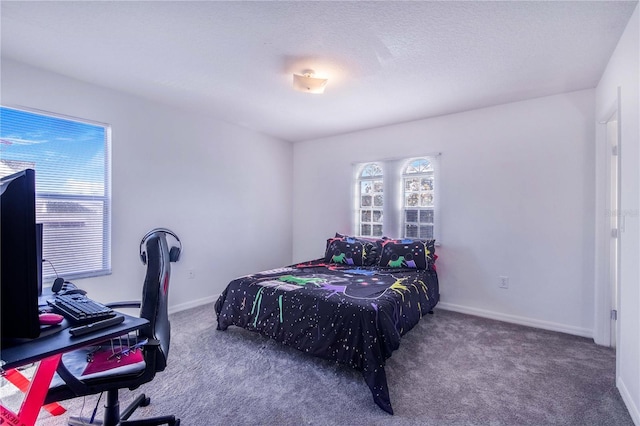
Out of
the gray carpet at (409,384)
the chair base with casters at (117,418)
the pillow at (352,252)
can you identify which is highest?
the pillow at (352,252)

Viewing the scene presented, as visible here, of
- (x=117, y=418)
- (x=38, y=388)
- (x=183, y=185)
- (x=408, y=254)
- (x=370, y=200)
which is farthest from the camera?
(x=370, y=200)

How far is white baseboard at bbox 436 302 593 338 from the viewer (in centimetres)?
291

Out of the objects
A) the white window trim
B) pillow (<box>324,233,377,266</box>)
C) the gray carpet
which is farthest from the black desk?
the white window trim

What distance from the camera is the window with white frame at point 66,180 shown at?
97.5 inches

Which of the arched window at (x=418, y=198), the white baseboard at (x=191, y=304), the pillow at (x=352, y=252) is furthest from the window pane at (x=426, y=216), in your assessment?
the white baseboard at (x=191, y=304)

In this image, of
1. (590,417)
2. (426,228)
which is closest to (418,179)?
(426,228)

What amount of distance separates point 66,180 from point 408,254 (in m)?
3.50

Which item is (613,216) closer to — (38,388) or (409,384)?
(409,384)

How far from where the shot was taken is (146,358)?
1.39 metres

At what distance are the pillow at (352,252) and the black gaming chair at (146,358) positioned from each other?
241 cm

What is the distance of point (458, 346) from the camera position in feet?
8.77

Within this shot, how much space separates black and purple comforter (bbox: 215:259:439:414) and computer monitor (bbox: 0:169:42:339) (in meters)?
1.72

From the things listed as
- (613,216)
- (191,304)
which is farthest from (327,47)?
(191,304)

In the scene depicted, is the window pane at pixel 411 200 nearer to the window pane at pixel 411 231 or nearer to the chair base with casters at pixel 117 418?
the window pane at pixel 411 231
